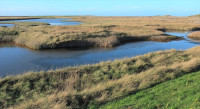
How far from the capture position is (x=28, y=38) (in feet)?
88.1

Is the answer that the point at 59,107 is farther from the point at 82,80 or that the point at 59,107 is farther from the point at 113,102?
the point at 82,80

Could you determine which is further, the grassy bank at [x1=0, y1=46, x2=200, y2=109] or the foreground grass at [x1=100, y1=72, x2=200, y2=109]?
the grassy bank at [x1=0, y1=46, x2=200, y2=109]

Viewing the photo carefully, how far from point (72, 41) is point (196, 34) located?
84.1 ft

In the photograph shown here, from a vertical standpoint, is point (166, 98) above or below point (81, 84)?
above

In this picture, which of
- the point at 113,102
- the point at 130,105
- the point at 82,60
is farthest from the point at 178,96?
the point at 82,60

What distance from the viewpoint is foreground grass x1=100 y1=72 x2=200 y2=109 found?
247 inches

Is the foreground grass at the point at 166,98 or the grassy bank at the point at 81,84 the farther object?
the grassy bank at the point at 81,84

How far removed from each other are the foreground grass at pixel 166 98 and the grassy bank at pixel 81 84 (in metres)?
0.62

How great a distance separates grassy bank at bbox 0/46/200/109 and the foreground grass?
24.3 inches

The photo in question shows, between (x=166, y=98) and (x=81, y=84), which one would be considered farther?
(x=81, y=84)

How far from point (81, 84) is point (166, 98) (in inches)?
182

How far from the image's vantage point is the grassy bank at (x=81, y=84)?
7.51 metres

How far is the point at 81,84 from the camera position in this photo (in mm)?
10000

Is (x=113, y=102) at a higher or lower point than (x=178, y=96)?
→ lower
